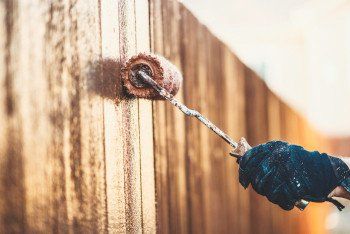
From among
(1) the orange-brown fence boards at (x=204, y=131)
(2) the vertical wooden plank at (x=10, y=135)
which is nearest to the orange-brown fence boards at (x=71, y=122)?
(2) the vertical wooden plank at (x=10, y=135)

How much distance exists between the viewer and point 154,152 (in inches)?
101

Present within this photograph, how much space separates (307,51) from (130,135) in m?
16.4

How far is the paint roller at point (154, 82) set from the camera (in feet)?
6.60

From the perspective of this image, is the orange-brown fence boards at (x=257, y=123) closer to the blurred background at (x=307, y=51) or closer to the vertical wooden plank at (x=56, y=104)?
the vertical wooden plank at (x=56, y=104)

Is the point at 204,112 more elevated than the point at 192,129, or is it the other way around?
the point at 204,112

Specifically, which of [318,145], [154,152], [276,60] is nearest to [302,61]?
[276,60]

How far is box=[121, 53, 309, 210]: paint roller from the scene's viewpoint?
6.60 feet

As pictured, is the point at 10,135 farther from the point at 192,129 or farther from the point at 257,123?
the point at 257,123

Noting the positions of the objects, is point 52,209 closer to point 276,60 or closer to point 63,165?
point 63,165

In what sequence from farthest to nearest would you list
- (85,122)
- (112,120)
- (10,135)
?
(112,120) → (85,122) → (10,135)

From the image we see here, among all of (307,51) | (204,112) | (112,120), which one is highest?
(307,51)

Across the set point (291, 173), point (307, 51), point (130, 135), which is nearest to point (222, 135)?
point (291, 173)

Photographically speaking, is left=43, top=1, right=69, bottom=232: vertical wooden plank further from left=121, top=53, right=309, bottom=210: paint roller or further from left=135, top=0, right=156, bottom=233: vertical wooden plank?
left=135, top=0, right=156, bottom=233: vertical wooden plank

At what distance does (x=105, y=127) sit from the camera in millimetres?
2072
